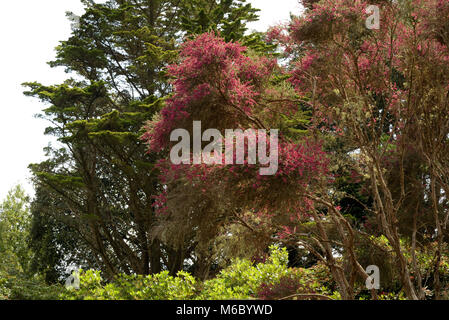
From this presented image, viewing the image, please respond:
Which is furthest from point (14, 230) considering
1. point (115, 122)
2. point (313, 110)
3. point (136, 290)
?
point (313, 110)

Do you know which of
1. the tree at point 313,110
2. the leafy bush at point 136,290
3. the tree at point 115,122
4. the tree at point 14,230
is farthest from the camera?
the tree at point 14,230

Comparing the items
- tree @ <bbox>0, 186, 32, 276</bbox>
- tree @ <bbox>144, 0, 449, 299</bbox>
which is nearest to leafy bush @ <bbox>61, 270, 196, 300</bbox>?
tree @ <bbox>144, 0, 449, 299</bbox>

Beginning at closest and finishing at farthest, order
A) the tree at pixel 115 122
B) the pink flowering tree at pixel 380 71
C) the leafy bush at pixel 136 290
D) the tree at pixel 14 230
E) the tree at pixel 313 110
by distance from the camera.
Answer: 1. the tree at pixel 313 110
2. the pink flowering tree at pixel 380 71
3. the leafy bush at pixel 136 290
4. the tree at pixel 115 122
5. the tree at pixel 14 230

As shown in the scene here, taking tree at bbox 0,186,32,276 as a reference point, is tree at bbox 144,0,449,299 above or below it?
above

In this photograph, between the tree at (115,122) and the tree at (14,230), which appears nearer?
the tree at (115,122)

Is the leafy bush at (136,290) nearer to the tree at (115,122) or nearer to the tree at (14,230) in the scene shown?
the tree at (115,122)

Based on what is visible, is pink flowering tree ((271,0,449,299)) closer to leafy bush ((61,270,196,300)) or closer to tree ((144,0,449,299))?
tree ((144,0,449,299))

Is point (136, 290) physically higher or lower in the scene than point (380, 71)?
lower

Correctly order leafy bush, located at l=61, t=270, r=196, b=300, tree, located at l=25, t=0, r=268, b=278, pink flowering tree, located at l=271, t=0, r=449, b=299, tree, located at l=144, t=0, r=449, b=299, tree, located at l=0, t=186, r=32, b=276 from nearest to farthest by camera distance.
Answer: tree, located at l=144, t=0, r=449, b=299 → pink flowering tree, located at l=271, t=0, r=449, b=299 → leafy bush, located at l=61, t=270, r=196, b=300 → tree, located at l=25, t=0, r=268, b=278 → tree, located at l=0, t=186, r=32, b=276

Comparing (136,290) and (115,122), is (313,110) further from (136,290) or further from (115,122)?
(115,122)

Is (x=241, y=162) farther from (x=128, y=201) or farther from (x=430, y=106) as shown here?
(x=128, y=201)

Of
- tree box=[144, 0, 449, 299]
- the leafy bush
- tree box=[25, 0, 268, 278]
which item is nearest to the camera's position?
tree box=[144, 0, 449, 299]

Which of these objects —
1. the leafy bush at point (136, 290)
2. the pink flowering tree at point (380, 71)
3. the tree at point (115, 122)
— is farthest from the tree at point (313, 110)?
the tree at point (115, 122)
